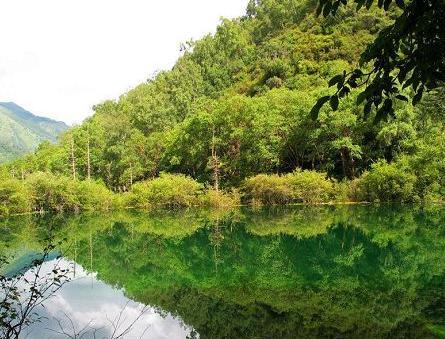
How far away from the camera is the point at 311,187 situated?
41781 millimetres

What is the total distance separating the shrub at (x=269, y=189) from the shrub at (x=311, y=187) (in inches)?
25.7

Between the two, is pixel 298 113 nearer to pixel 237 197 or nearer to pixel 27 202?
pixel 237 197

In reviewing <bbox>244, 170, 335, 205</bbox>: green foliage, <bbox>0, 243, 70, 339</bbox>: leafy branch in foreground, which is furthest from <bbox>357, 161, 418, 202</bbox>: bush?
<bbox>0, 243, 70, 339</bbox>: leafy branch in foreground

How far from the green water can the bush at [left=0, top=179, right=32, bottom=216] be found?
43.0ft

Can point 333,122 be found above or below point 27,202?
above

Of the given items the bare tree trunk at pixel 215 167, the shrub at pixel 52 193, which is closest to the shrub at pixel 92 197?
the shrub at pixel 52 193

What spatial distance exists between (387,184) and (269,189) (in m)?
10.6

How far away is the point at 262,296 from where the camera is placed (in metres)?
12.9

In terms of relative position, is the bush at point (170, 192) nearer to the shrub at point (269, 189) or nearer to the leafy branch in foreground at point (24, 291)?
the shrub at point (269, 189)

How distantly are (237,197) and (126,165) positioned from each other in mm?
19965

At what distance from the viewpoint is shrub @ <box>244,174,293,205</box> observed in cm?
4259

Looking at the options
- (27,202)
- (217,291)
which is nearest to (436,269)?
(217,291)

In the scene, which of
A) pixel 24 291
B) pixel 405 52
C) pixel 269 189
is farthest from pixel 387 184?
pixel 405 52

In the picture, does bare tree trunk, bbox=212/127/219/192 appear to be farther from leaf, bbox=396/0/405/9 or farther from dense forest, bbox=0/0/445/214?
leaf, bbox=396/0/405/9
